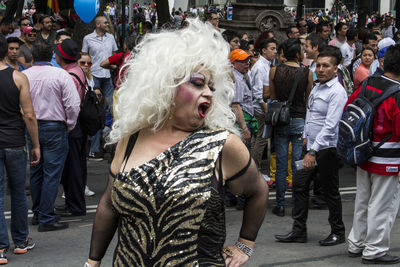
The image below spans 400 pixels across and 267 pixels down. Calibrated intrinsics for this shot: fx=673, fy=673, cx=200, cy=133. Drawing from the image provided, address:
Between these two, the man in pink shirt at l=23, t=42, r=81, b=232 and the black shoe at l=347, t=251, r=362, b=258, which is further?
the man in pink shirt at l=23, t=42, r=81, b=232

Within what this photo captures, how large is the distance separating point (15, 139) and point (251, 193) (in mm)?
3678

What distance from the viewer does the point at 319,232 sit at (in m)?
6.89

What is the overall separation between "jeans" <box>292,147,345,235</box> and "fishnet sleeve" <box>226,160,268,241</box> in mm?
3440

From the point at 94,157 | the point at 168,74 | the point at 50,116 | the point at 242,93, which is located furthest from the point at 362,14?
the point at 168,74

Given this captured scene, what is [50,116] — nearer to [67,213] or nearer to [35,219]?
[35,219]

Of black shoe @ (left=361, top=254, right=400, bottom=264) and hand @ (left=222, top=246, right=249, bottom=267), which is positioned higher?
hand @ (left=222, top=246, right=249, bottom=267)

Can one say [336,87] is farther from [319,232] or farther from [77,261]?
[77,261]

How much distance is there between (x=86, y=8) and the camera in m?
11.9

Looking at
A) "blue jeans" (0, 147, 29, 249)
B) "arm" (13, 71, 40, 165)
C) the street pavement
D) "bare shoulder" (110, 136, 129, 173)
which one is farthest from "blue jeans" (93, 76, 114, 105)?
"bare shoulder" (110, 136, 129, 173)

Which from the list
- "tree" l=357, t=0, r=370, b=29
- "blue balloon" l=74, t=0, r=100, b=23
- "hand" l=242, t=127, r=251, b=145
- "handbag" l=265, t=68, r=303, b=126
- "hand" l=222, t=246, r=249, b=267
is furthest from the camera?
"tree" l=357, t=0, r=370, b=29

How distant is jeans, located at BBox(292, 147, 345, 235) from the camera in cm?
633

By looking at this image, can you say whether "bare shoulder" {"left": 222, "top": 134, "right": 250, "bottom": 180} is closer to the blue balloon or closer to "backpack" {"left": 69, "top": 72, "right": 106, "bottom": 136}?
"backpack" {"left": 69, "top": 72, "right": 106, "bottom": 136}

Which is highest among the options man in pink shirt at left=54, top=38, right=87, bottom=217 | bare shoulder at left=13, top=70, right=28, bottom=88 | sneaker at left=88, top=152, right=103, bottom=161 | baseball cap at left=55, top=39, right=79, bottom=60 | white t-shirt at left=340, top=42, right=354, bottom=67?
baseball cap at left=55, top=39, right=79, bottom=60

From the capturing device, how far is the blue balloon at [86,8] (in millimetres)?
11805
